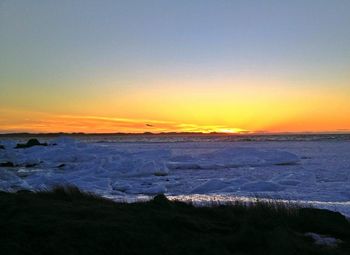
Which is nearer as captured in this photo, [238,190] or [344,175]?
[238,190]

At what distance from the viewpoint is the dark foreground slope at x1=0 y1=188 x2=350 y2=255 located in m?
5.55

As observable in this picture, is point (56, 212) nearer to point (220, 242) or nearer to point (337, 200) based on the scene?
point (220, 242)

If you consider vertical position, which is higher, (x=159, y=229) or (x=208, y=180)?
(x=159, y=229)

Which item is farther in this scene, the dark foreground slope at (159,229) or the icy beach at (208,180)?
the icy beach at (208,180)

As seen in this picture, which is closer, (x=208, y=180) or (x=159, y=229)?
(x=159, y=229)

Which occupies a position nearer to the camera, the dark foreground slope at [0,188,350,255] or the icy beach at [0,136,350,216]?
the dark foreground slope at [0,188,350,255]

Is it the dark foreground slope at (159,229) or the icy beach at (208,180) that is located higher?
the dark foreground slope at (159,229)

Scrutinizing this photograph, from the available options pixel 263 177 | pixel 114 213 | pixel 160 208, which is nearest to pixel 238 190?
pixel 263 177

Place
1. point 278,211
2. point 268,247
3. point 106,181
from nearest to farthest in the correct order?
point 268,247 → point 278,211 → point 106,181

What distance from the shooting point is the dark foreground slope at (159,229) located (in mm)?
5551

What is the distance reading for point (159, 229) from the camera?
6.37 m

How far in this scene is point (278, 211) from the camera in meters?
→ 8.05

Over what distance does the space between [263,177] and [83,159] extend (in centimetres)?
2038

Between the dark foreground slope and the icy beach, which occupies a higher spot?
the dark foreground slope
